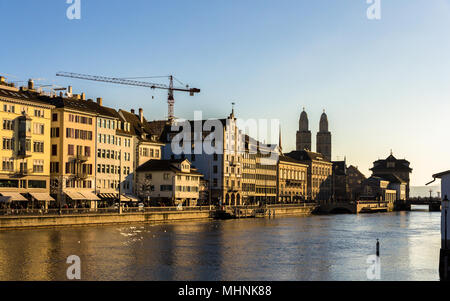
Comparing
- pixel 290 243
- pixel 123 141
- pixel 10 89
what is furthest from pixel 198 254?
pixel 123 141

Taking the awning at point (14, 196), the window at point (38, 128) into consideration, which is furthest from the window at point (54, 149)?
the awning at point (14, 196)

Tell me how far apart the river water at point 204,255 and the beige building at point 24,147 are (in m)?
13.2

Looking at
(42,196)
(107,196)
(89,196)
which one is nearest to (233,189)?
(107,196)

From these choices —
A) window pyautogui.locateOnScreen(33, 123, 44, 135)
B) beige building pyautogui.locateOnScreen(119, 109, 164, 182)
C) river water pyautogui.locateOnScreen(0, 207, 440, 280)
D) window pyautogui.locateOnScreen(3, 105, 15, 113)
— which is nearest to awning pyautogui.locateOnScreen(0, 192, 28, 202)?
window pyautogui.locateOnScreen(33, 123, 44, 135)

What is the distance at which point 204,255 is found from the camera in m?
57.6

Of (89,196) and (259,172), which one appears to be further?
(259,172)

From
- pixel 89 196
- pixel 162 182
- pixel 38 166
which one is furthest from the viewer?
pixel 162 182

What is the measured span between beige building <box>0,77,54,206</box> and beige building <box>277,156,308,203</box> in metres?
93.4

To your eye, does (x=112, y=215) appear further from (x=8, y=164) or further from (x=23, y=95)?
(x=23, y=95)

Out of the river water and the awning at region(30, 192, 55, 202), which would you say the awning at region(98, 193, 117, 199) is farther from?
the river water

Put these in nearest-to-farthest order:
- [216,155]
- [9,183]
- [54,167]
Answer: [9,183] < [54,167] < [216,155]

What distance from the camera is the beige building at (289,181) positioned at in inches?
7165

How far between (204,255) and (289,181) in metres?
132
